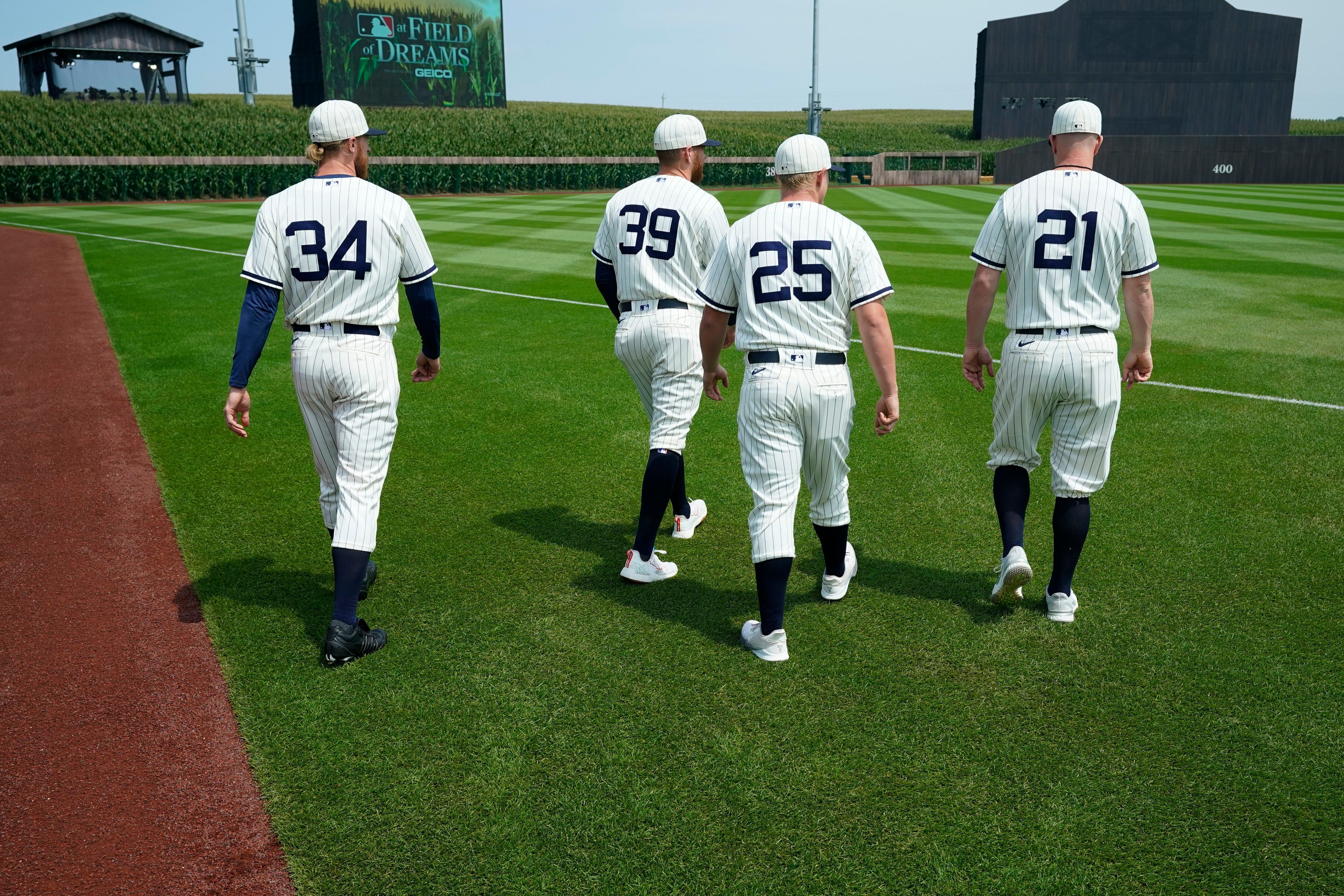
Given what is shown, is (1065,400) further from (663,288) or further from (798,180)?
(663,288)

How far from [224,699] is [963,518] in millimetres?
4003

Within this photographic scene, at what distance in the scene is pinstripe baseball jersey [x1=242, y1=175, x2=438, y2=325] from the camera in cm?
392

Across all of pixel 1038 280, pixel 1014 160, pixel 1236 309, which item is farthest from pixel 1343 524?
pixel 1014 160

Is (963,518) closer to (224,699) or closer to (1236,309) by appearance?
(224,699)

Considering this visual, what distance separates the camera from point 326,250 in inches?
154

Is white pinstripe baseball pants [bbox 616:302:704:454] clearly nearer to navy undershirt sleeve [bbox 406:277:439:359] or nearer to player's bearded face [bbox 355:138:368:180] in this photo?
navy undershirt sleeve [bbox 406:277:439:359]

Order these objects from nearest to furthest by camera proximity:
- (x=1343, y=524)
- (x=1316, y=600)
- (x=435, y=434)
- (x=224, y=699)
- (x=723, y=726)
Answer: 1. (x=723, y=726)
2. (x=224, y=699)
3. (x=1316, y=600)
4. (x=1343, y=524)
5. (x=435, y=434)

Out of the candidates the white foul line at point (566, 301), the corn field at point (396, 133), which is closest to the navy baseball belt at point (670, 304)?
the white foul line at point (566, 301)

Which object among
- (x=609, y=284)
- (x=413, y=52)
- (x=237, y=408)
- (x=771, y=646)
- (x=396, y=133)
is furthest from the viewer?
(x=413, y=52)

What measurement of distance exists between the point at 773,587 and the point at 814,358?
960 mm

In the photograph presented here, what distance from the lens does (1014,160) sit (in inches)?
1607

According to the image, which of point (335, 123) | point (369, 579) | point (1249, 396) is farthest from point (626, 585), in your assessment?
point (1249, 396)

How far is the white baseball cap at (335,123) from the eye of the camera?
3.92 m

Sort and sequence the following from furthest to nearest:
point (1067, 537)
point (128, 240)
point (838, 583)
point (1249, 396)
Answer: point (128, 240) < point (1249, 396) < point (838, 583) < point (1067, 537)
